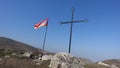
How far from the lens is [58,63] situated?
88.2ft

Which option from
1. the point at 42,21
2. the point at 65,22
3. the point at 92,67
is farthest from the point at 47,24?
the point at 92,67

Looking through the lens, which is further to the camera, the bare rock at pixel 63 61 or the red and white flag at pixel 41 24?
the red and white flag at pixel 41 24

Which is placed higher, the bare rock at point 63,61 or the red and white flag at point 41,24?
the red and white flag at point 41,24

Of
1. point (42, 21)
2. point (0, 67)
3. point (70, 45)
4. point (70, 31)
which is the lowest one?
point (0, 67)

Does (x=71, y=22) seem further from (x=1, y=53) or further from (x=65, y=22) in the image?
(x=1, y=53)

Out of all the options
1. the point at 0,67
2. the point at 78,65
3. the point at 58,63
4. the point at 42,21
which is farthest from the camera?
the point at 42,21

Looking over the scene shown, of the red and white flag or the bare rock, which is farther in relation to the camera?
the red and white flag

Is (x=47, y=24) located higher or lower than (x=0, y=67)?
higher

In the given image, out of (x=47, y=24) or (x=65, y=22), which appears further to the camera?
(x=47, y=24)

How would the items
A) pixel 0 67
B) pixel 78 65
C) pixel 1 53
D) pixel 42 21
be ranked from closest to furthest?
pixel 0 67 < pixel 78 65 < pixel 42 21 < pixel 1 53

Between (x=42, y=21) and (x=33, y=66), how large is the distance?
1350 cm

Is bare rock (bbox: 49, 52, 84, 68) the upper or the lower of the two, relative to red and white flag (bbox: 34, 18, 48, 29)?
lower

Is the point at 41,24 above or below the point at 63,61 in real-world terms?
above

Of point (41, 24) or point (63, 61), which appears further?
point (41, 24)
